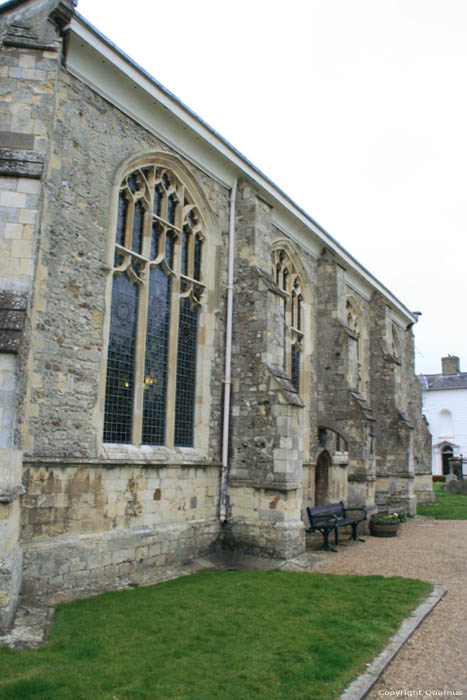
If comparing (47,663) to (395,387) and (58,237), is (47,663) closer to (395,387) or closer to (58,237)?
(58,237)

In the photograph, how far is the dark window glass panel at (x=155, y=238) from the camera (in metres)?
10.7

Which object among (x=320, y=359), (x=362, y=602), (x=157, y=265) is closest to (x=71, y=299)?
(x=157, y=265)

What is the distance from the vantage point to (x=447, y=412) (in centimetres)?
4759

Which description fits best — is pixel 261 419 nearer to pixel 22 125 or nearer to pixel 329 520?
pixel 329 520

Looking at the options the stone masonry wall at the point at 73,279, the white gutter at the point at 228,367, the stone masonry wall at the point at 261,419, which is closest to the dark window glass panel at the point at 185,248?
the white gutter at the point at 228,367

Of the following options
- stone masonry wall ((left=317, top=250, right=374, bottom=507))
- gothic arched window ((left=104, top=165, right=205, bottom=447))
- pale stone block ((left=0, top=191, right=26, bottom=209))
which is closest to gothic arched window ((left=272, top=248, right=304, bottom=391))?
stone masonry wall ((left=317, top=250, right=374, bottom=507))

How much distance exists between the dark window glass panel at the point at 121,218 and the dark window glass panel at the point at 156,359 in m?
0.96

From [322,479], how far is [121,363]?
917cm

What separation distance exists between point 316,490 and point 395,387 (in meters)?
5.69

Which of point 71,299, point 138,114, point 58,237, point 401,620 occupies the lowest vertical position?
point 401,620

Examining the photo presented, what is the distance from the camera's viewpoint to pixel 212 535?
36.1ft

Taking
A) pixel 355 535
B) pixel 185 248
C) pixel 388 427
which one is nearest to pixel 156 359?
pixel 185 248

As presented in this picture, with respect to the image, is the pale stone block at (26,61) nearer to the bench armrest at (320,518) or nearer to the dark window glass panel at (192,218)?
the dark window glass panel at (192,218)

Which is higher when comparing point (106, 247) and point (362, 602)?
point (106, 247)
